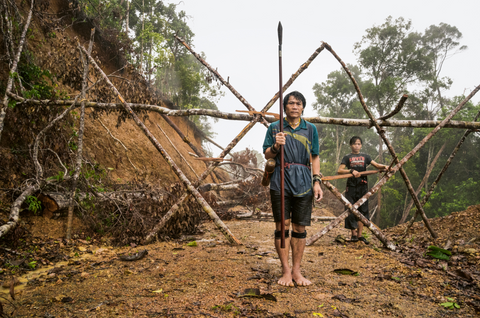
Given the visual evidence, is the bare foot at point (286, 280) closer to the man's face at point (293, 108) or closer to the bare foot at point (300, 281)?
the bare foot at point (300, 281)

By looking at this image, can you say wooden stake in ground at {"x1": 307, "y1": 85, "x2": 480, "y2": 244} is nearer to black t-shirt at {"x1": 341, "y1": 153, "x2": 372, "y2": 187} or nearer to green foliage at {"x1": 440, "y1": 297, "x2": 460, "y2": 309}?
black t-shirt at {"x1": 341, "y1": 153, "x2": 372, "y2": 187}

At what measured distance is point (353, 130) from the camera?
30.7 meters

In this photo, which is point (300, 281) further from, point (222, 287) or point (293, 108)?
point (293, 108)

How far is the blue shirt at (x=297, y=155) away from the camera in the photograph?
9.48 ft

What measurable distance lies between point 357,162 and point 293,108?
2897 mm

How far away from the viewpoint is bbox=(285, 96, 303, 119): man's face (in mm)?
3025

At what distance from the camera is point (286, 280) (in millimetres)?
2805

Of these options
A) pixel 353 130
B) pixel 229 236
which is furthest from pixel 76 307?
pixel 353 130

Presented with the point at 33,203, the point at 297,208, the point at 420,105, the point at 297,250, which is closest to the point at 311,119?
the point at 297,208

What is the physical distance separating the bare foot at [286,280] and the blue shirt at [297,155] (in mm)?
871

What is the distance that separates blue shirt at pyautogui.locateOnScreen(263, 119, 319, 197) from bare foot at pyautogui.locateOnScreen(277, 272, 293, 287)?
871mm

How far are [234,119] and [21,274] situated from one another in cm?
353

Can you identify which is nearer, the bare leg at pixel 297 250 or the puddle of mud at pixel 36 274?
the puddle of mud at pixel 36 274

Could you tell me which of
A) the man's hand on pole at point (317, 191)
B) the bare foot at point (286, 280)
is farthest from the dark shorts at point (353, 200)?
the bare foot at point (286, 280)
